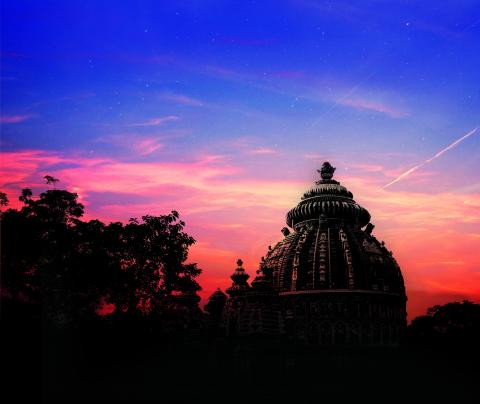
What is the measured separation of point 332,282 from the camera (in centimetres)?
5066

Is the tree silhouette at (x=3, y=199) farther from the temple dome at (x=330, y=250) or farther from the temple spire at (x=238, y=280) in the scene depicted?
the temple dome at (x=330, y=250)

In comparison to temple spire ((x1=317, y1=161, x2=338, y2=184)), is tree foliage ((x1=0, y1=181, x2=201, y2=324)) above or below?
below

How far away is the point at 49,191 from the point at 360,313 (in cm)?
3274

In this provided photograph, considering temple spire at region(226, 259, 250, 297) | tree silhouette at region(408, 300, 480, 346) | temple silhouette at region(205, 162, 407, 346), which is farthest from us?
tree silhouette at region(408, 300, 480, 346)

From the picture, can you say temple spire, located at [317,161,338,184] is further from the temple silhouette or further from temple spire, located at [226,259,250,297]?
temple spire, located at [226,259,250,297]

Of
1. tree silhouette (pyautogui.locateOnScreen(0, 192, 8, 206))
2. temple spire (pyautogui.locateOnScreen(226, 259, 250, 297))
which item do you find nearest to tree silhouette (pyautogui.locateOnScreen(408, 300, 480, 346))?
temple spire (pyautogui.locateOnScreen(226, 259, 250, 297))

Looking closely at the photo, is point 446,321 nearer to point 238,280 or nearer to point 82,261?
point 238,280

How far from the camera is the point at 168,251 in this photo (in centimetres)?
3253

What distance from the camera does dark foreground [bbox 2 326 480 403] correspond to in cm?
2136

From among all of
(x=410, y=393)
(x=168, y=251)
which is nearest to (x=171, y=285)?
(x=168, y=251)

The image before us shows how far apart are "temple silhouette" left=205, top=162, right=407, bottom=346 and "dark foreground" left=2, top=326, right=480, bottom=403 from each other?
8.44m

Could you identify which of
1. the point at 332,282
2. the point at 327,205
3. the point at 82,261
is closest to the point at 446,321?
the point at 332,282

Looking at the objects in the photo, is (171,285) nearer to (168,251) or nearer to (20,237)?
(168,251)

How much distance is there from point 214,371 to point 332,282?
2123 cm
